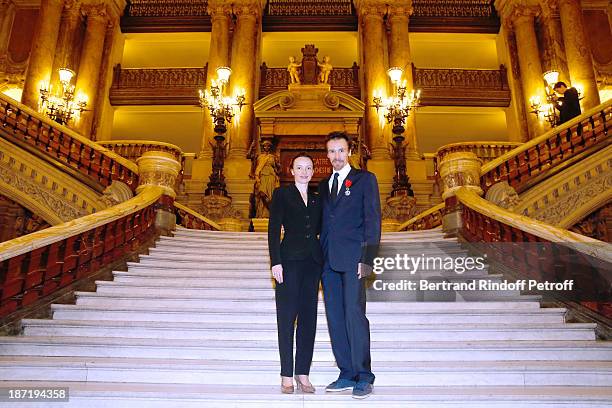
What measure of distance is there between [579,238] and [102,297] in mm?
4304

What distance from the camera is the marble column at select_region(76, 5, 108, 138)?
14.7 m

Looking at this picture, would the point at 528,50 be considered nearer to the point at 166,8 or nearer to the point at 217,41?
the point at 217,41

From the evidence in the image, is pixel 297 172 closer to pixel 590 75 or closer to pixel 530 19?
pixel 590 75

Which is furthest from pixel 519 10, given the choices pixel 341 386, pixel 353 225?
pixel 341 386

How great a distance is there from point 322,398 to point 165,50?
18551 mm

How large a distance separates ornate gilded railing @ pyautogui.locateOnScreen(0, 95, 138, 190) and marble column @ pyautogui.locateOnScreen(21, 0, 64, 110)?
6182 mm

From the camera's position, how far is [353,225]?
2768 mm

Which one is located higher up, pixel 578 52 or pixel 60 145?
pixel 578 52

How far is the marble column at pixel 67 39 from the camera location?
14.6m

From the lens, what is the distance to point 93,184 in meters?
7.81

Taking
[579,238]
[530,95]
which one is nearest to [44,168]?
[579,238]

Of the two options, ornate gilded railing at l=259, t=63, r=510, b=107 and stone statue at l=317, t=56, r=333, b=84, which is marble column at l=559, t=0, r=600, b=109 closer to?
ornate gilded railing at l=259, t=63, r=510, b=107

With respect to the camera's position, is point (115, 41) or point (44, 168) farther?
point (115, 41)

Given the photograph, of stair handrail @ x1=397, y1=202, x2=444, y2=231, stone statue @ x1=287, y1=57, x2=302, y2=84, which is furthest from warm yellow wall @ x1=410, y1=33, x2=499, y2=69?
stair handrail @ x1=397, y1=202, x2=444, y2=231
